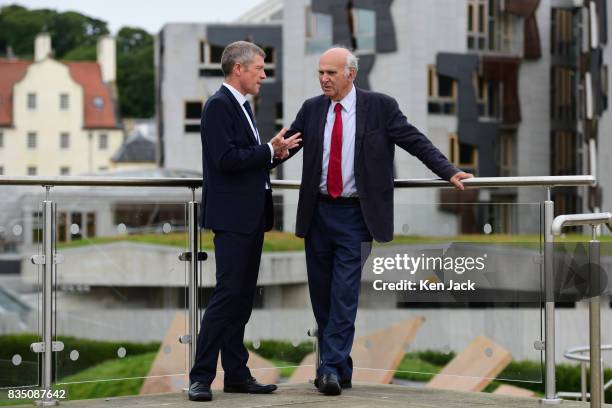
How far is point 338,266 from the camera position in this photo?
24.3 ft

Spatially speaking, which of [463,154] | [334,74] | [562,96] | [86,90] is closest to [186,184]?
[334,74]

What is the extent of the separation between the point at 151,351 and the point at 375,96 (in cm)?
197

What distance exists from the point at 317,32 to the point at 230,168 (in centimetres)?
4848

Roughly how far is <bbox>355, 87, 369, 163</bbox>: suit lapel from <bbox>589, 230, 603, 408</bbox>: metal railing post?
164 centimetres

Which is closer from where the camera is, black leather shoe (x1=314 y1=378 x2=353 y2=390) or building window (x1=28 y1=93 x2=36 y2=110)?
black leather shoe (x1=314 y1=378 x2=353 y2=390)

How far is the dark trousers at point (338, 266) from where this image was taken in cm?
732

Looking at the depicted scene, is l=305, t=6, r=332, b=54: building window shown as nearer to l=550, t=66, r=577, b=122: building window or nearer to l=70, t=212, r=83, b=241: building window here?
l=550, t=66, r=577, b=122: building window

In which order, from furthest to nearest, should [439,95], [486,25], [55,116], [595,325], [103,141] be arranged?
1. [103,141]
2. [55,116]
3. [439,95]
4. [486,25]
5. [595,325]

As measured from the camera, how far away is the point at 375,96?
24.2ft

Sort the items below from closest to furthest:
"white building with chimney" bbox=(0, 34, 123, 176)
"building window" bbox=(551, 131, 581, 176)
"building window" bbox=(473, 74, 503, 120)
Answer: "building window" bbox=(473, 74, 503, 120), "building window" bbox=(551, 131, 581, 176), "white building with chimney" bbox=(0, 34, 123, 176)

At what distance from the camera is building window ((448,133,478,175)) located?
50.5 meters

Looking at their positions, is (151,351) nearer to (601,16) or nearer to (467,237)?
(467,237)

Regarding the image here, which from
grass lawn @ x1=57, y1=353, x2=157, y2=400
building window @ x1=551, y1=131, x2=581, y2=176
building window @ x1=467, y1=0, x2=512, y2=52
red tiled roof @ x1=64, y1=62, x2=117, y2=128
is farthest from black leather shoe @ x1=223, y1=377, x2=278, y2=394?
red tiled roof @ x1=64, y1=62, x2=117, y2=128

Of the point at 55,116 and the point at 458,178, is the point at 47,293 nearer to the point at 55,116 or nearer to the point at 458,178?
the point at 458,178
